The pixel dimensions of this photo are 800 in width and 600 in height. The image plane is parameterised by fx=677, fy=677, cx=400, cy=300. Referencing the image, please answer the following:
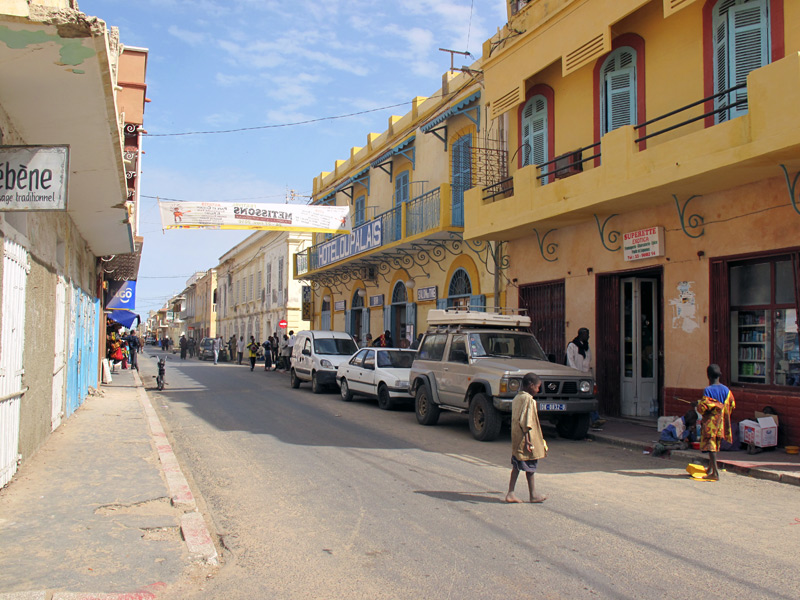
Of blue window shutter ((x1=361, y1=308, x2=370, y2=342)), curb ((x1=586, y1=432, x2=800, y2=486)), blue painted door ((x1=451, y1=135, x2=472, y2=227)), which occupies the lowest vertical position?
curb ((x1=586, y1=432, x2=800, y2=486))

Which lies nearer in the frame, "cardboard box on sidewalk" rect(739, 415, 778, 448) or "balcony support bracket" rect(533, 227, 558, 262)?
"cardboard box on sidewalk" rect(739, 415, 778, 448)

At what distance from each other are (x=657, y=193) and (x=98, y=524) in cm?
973

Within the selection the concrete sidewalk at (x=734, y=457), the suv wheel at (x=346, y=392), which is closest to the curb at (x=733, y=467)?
the concrete sidewalk at (x=734, y=457)

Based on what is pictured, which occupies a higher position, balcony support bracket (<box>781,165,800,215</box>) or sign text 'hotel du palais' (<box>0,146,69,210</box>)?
A: balcony support bracket (<box>781,165,800,215</box>)

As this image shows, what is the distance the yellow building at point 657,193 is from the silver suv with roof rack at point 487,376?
7.36 feet

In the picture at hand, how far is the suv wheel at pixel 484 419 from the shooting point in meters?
10.6

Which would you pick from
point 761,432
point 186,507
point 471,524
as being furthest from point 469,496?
point 761,432

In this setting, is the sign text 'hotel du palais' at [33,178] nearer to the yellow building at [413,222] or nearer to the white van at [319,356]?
the yellow building at [413,222]

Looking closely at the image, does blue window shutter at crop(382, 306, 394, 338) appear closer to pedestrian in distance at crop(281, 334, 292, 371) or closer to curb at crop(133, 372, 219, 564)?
pedestrian in distance at crop(281, 334, 292, 371)

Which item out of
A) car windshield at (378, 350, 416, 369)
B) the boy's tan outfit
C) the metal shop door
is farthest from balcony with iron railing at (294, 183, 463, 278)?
the boy's tan outfit

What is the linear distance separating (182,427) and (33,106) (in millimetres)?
7428

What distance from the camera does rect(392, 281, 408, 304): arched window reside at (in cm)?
2352

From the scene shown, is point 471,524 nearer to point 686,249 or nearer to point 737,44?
point 686,249

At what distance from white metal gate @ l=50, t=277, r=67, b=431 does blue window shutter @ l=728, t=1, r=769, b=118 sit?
36.6ft
